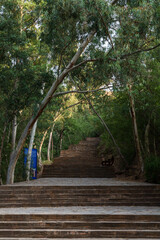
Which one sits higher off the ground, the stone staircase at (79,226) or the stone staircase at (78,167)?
the stone staircase at (78,167)

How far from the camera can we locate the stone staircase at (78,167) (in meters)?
24.2

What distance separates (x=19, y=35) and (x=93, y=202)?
7703 millimetres

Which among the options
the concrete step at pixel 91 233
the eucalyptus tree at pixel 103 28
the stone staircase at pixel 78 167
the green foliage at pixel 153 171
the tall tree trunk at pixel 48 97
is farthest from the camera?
the stone staircase at pixel 78 167

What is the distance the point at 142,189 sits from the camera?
13633 mm

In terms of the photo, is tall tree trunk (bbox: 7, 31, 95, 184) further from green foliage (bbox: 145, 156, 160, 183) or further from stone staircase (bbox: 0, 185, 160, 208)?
green foliage (bbox: 145, 156, 160, 183)

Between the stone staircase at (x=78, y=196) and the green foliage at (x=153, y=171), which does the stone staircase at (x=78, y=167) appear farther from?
the stone staircase at (x=78, y=196)

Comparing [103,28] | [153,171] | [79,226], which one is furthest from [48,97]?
[79,226]

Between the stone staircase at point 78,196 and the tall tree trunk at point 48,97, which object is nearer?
the stone staircase at point 78,196

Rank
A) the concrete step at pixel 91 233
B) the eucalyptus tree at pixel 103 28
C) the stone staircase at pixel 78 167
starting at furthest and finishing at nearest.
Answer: the stone staircase at pixel 78 167 < the eucalyptus tree at pixel 103 28 < the concrete step at pixel 91 233

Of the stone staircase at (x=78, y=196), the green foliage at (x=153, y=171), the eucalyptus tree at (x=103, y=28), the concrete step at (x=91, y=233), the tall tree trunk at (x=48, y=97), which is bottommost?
the concrete step at (x=91, y=233)

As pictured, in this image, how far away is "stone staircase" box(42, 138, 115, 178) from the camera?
24198mm

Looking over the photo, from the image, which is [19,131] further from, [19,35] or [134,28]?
[134,28]

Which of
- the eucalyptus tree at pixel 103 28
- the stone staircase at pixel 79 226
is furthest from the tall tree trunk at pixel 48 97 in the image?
the stone staircase at pixel 79 226

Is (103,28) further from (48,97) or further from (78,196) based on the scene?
(78,196)
